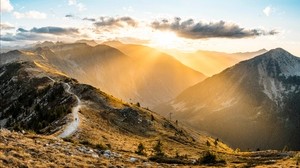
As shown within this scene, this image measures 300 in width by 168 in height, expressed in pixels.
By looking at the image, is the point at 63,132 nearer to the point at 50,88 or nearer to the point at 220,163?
the point at 220,163

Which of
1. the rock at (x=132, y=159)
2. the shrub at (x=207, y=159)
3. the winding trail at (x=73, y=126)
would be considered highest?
the winding trail at (x=73, y=126)

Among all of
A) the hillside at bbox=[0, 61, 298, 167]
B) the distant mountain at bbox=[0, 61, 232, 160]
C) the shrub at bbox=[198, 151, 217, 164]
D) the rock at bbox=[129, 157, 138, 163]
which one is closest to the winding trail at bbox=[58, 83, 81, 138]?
the hillside at bbox=[0, 61, 298, 167]

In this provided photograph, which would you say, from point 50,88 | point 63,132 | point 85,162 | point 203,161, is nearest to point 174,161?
point 203,161

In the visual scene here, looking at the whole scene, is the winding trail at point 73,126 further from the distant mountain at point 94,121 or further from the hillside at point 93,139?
the distant mountain at point 94,121

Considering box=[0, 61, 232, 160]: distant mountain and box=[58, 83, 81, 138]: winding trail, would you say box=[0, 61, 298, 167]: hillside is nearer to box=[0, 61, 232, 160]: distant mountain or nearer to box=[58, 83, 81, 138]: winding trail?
Result: box=[0, 61, 232, 160]: distant mountain

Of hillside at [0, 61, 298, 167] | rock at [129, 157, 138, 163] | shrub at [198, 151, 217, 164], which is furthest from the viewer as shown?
shrub at [198, 151, 217, 164]

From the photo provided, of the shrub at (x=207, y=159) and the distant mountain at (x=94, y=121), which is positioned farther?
the distant mountain at (x=94, y=121)

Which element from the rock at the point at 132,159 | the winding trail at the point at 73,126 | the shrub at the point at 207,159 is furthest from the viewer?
the winding trail at the point at 73,126

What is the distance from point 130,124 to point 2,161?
96.2m

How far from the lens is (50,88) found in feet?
639

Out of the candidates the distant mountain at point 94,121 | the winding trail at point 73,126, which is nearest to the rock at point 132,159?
the distant mountain at point 94,121

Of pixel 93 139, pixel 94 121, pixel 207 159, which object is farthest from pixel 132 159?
pixel 94 121

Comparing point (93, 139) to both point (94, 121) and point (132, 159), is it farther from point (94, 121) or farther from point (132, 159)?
point (132, 159)

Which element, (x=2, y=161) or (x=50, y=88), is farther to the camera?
(x=50, y=88)
